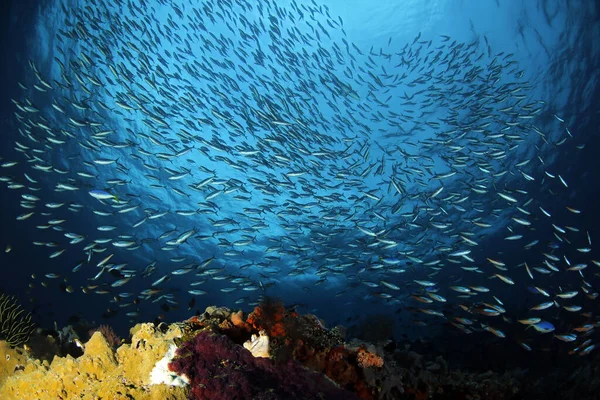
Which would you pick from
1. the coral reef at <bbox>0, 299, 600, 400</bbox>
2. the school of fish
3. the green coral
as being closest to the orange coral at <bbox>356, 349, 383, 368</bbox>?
the coral reef at <bbox>0, 299, 600, 400</bbox>

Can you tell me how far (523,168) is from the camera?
22.5 meters

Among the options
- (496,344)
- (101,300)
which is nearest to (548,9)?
(496,344)

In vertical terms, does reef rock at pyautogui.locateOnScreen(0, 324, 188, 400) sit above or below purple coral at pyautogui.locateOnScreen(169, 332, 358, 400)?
below

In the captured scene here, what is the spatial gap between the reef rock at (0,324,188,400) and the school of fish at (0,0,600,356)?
7.05 m

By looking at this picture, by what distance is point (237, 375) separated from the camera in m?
2.78

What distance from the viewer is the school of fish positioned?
13586 mm

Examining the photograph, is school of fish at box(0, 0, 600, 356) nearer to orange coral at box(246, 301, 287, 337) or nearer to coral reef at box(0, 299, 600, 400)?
coral reef at box(0, 299, 600, 400)

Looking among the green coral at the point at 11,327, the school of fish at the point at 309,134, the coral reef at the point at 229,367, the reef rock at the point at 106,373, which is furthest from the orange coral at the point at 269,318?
the school of fish at the point at 309,134

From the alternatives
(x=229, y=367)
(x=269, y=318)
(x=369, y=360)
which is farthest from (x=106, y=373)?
(x=369, y=360)

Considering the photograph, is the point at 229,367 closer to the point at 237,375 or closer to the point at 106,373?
the point at 237,375

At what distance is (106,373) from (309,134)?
52.2ft

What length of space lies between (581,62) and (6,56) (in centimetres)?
3432


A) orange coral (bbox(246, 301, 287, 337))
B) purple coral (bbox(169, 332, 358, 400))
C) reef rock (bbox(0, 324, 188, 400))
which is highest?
orange coral (bbox(246, 301, 287, 337))

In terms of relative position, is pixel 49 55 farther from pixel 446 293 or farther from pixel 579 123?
pixel 446 293
